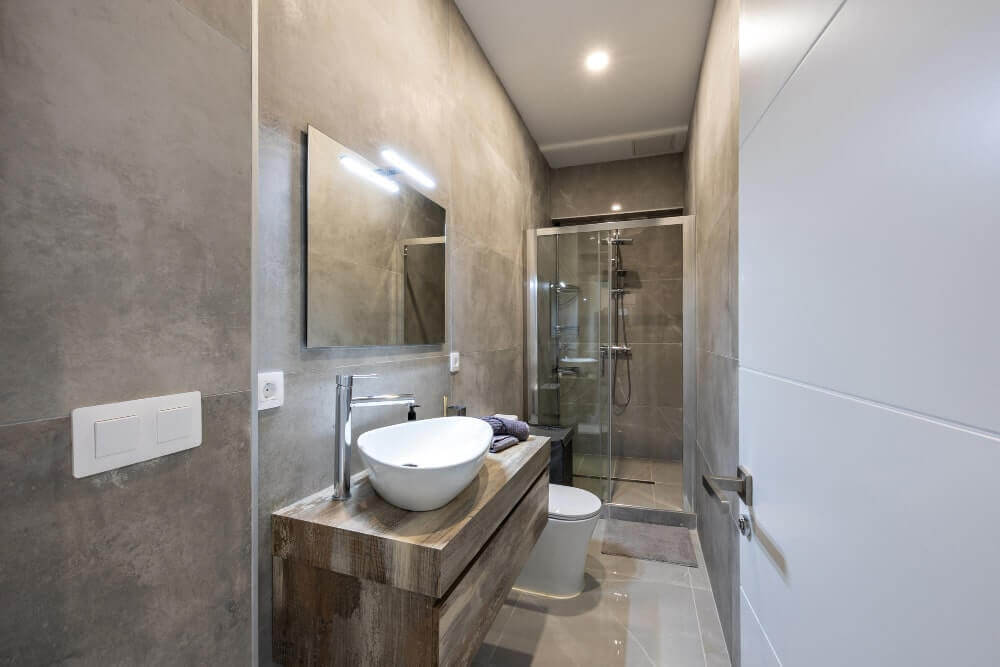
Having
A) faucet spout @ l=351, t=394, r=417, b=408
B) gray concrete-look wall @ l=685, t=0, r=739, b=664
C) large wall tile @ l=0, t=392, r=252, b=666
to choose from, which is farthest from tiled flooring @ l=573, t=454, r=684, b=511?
large wall tile @ l=0, t=392, r=252, b=666

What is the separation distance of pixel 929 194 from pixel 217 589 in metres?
1.33

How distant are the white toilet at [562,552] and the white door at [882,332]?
130 centimetres

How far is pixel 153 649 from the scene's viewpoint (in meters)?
0.80

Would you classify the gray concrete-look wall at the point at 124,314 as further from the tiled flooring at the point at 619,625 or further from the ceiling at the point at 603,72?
the ceiling at the point at 603,72

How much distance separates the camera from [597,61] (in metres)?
2.50

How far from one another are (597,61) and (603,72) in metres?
0.12

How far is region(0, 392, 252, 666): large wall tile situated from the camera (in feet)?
2.10

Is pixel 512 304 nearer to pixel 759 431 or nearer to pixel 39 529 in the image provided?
pixel 759 431

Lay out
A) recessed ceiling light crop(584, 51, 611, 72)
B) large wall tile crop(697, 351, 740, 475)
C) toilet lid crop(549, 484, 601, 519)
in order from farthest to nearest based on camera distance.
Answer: recessed ceiling light crop(584, 51, 611, 72)
toilet lid crop(549, 484, 601, 519)
large wall tile crop(697, 351, 740, 475)

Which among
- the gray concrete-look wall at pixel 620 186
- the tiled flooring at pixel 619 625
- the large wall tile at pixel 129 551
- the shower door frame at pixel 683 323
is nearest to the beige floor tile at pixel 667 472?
the shower door frame at pixel 683 323

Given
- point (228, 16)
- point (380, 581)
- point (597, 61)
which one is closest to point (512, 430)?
point (380, 581)

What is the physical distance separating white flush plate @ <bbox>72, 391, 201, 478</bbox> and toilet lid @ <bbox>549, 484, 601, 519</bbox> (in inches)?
63.1

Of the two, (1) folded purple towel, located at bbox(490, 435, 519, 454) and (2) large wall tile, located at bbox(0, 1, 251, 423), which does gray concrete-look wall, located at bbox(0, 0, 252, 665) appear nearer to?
(2) large wall tile, located at bbox(0, 1, 251, 423)

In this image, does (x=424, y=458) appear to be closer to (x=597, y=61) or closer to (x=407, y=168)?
(x=407, y=168)
